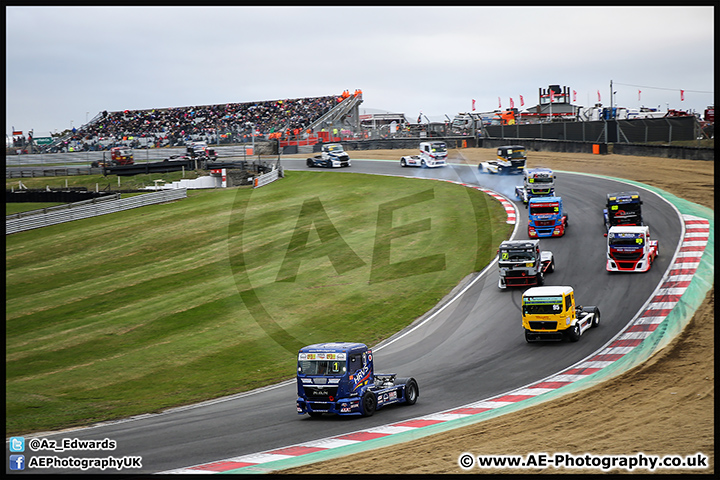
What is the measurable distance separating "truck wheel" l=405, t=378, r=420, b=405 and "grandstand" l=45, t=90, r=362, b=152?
195ft

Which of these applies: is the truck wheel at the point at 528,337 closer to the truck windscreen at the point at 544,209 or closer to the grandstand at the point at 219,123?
the truck windscreen at the point at 544,209

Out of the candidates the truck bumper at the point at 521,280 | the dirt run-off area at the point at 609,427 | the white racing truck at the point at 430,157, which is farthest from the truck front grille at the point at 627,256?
the white racing truck at the point at 430,157

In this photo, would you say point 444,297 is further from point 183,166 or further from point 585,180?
point 183,166

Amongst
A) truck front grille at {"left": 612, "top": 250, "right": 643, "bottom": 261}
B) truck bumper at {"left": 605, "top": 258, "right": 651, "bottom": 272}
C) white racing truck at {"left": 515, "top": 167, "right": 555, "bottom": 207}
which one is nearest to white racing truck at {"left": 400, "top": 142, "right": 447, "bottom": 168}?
white racing truck at {"left": 515, "top": 167, "right": 555, "bottom": 207}

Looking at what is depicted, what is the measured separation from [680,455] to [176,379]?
568 inches

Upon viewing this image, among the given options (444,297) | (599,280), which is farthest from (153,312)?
(599,280)

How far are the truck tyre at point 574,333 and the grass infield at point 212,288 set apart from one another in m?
6.33

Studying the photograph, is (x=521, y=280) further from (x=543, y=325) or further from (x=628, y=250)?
(x=543, y=325)

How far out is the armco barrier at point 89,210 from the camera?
4250 centimetres

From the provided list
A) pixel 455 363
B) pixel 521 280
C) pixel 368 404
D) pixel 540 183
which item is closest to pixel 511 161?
pixel 540 183

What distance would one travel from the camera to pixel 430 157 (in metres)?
55.4

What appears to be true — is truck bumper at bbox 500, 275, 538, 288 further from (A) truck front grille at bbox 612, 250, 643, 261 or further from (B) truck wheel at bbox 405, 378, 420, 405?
(B) truck wheel at bbox 405, 378, 420, 405

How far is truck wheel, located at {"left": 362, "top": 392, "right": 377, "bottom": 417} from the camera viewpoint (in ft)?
54.6

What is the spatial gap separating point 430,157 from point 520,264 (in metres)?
29.5
